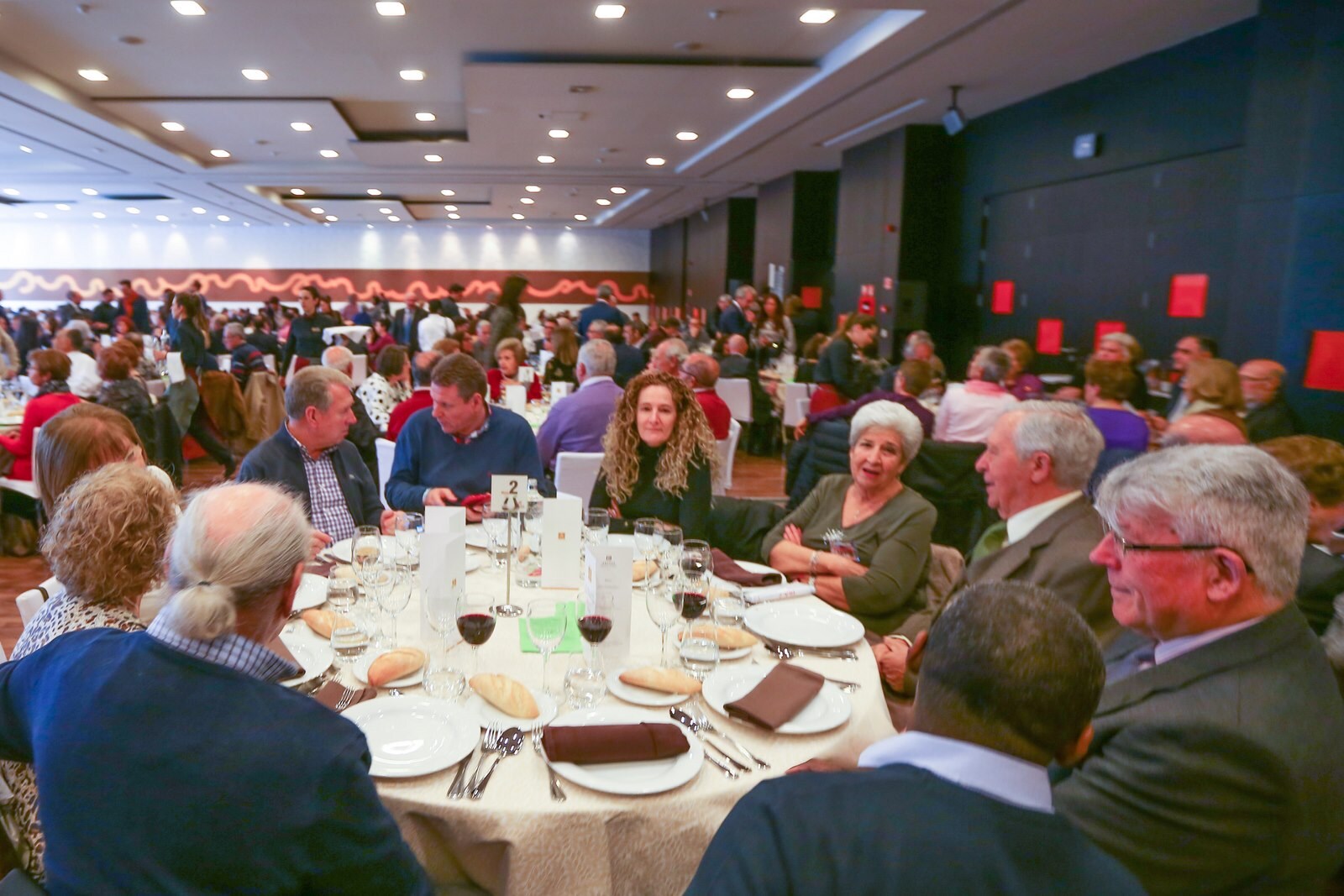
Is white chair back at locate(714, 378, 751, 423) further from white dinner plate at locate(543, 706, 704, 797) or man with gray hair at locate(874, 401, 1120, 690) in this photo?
white dinner plate at locate(543, 706, 704, 797)

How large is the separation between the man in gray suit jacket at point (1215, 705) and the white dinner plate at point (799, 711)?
46 centimetres

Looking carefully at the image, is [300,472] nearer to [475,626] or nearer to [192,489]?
[192,489]

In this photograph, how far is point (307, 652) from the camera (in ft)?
6.51

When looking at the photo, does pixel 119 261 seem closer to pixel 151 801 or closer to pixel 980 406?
pixel 980 406

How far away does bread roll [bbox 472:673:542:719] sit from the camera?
173 cm

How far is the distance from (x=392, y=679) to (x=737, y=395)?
7.18m

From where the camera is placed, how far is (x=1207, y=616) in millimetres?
1494

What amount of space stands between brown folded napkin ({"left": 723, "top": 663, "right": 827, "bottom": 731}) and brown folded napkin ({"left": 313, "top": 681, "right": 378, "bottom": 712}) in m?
0.78

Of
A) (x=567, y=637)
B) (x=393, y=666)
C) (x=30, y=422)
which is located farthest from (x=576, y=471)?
(x=30, y=422)

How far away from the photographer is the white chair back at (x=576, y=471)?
14.1ft

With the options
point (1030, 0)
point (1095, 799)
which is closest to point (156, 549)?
point (1095, 799)

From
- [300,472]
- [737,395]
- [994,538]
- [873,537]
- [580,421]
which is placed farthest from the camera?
[737,395]

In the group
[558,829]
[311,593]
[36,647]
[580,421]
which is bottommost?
[558,829]

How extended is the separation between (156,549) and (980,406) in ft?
16.6
